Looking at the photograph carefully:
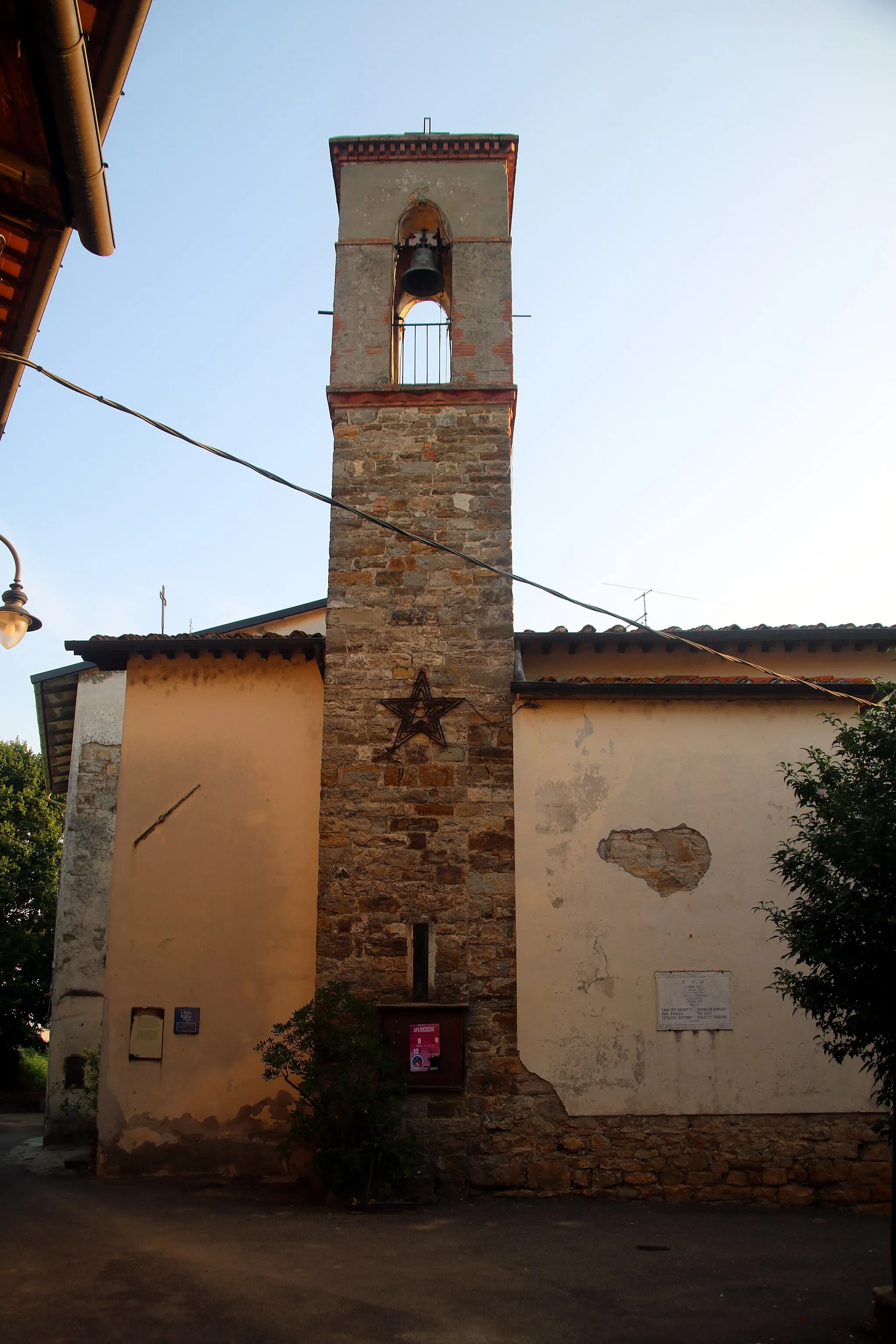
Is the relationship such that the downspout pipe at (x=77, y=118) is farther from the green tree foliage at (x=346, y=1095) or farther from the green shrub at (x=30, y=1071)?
the green shrub at (x=30, y=1071)

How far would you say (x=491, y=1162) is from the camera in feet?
26.2

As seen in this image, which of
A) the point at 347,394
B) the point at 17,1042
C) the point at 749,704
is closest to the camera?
the point at 749,704

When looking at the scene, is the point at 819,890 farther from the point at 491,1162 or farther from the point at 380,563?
the point at 380,563

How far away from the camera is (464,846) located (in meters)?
8.72

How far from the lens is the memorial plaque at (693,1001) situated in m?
8.35

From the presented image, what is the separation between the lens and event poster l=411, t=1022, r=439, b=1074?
815 cm

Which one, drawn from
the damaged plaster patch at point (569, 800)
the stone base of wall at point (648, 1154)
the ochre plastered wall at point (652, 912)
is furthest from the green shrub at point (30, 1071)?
the damaged plaster patch at point (569, 800)

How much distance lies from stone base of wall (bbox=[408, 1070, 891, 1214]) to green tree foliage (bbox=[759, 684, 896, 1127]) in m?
2.76

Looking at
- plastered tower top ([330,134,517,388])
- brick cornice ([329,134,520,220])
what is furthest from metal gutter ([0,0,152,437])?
brick cornice ([329,134,520,220])

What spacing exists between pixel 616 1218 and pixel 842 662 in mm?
5972

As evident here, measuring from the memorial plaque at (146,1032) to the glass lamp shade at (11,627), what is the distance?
4262 mm

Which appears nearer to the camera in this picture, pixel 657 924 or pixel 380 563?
pixel 657 924

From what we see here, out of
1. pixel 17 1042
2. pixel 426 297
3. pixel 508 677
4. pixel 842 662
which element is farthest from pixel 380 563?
pixel 17 1042

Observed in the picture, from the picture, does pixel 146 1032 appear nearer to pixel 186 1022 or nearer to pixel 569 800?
pixel 186 1022
